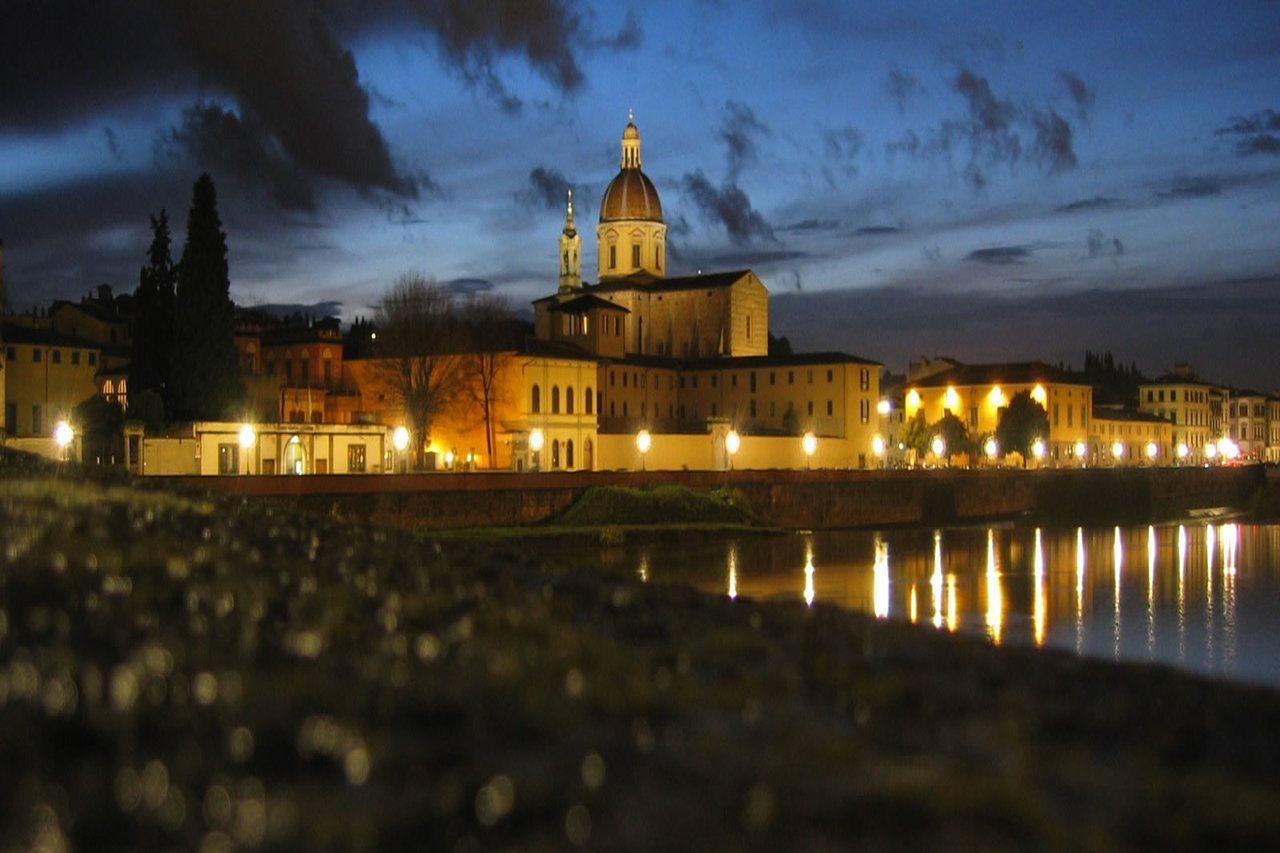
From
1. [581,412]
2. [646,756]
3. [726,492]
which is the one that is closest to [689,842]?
[646,756]

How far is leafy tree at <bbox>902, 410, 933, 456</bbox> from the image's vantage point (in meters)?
108

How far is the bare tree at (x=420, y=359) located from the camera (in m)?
75.0

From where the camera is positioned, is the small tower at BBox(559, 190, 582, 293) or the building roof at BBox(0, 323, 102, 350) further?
the small tower at BBox(559, 190, 582, 293)

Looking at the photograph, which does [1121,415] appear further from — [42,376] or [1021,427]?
[42,376]

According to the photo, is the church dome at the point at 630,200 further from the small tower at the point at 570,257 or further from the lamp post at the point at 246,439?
the lamp post at the point at 246,439

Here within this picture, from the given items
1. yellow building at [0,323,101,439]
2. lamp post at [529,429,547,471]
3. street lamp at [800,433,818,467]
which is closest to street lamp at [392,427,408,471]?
lamp post at [529,429,547,471]

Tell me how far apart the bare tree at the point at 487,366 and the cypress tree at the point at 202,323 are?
1998cm

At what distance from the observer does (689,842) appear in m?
6.19

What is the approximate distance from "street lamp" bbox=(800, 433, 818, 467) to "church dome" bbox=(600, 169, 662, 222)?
2990 cm

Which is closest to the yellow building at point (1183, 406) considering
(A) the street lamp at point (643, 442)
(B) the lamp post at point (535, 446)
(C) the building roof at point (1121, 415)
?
(C) the building roof at point (1121, 415)

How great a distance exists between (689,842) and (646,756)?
50.6 inches

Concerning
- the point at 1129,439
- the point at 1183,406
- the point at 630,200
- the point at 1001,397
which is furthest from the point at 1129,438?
the point at 630,200

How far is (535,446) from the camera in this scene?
76375mm

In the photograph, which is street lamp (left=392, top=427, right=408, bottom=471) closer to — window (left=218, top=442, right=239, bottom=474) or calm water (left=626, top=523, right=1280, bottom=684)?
window (left=218, top=442, right=239, bottom=474)
